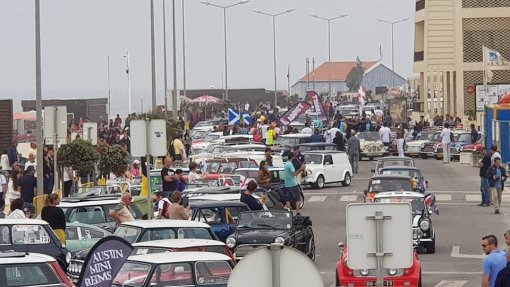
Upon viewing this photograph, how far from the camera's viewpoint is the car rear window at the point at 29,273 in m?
17.4

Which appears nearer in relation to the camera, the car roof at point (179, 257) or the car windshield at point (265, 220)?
the car roof at point (179, 257)

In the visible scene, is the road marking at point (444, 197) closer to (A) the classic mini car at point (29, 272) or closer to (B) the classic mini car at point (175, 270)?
(B) the classic mini car at point (175, 270)

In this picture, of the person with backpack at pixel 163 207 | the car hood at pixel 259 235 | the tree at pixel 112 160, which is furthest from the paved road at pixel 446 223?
the tree at pixel 112 160

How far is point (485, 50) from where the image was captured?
256 ft

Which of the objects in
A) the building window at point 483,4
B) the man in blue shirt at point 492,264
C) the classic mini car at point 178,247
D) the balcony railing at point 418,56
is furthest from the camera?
the balcony railing at point 418,56

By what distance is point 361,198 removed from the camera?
42.9 m

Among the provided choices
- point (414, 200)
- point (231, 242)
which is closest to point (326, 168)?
point (414, 200)

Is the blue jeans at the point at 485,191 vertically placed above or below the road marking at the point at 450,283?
above

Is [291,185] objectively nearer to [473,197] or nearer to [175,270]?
[473,197]

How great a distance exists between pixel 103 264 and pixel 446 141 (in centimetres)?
4077

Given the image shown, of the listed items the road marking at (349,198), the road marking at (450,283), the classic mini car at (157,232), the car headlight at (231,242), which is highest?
the classic mini car at (157,232)

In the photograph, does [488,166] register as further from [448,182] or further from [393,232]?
[393,232]

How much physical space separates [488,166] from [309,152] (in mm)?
10799

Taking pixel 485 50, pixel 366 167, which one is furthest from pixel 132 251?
pixel 485 50
